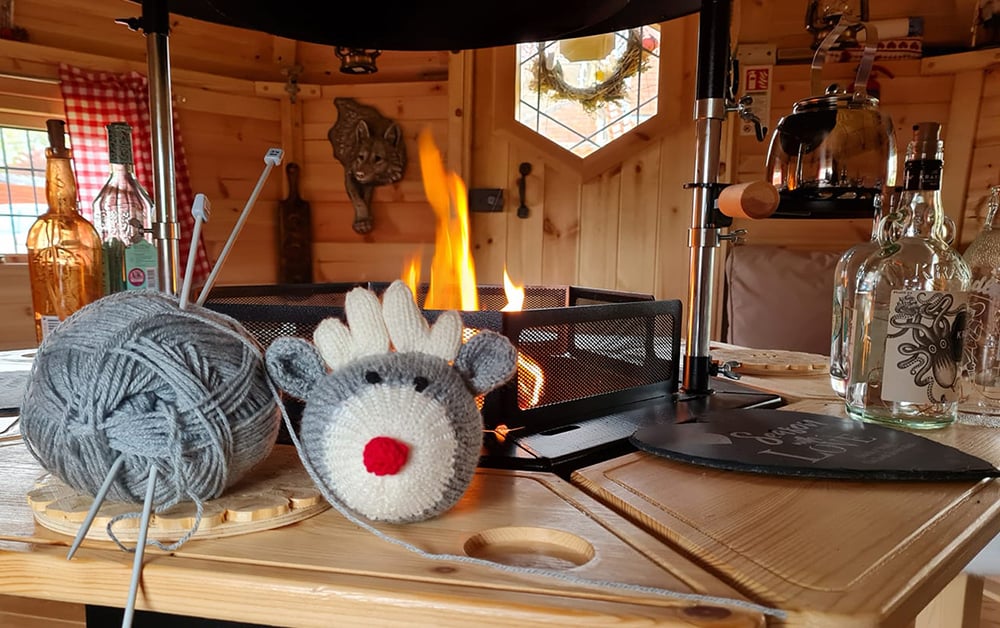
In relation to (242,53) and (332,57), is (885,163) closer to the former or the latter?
(332,57)

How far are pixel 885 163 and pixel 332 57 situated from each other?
7.83 ft

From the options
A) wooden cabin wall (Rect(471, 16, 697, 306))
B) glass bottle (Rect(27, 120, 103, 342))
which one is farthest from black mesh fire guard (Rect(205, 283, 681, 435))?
wooden cabin wall (Rect(471, 16, 697, 306))

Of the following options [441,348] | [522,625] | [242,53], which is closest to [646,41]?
[242,53]

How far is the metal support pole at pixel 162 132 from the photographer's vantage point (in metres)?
0.74

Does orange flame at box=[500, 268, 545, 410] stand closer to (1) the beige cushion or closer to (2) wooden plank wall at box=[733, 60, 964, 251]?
(1) the beige cushion

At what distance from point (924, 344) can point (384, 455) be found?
1.84 ft

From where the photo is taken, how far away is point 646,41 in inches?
88.3

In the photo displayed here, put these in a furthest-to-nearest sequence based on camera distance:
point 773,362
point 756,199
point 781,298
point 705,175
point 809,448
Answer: point 781,298
point 773,362
point 705,175
point 756,199
point 809,448

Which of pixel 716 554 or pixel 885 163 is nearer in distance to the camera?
pixel 716 554

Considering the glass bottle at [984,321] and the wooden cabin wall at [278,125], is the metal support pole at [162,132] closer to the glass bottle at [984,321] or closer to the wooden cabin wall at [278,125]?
the glass bottle at [984,321]

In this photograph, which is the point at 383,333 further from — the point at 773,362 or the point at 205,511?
the point at 773,362

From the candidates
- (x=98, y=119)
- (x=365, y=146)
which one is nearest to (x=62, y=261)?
(x=98, y=119)

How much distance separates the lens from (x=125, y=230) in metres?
1.08

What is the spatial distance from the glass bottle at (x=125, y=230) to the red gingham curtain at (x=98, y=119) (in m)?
1.12
